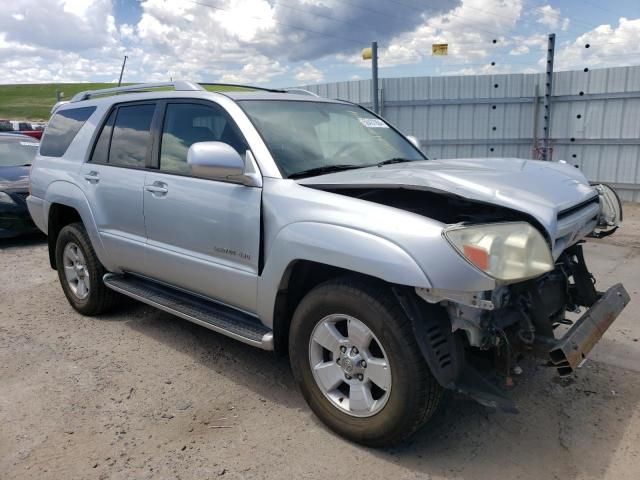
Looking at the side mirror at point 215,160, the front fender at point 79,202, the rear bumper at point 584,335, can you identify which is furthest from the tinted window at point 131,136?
the rear bumper at point 584,335

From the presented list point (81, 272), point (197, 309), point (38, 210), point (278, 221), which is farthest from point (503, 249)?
point (38, 210)

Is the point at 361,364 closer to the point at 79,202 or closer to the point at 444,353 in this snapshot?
the point at 444,353

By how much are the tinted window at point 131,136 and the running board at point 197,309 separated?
970mm

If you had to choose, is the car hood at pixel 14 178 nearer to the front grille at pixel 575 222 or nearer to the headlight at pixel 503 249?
the headlight at pixel 503 249

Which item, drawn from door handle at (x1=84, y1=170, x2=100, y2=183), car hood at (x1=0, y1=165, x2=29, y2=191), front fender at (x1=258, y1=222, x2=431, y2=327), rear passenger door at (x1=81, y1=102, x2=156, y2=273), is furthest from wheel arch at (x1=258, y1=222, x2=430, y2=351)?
car hood at (x1=0, y1=165, x2=29, y2=191)

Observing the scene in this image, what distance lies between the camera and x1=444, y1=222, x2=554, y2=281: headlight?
237 centimetres

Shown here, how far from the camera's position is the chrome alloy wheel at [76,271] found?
4.86 metres

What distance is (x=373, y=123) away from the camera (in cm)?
432

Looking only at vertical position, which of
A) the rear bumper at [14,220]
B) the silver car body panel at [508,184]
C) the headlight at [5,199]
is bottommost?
the rear bumper at [14,220]

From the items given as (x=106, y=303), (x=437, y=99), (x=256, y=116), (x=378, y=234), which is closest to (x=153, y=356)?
(x=106, y=303)

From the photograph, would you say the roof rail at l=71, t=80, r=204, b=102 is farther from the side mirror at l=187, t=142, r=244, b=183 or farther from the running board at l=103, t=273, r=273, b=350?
the running board at l=103, t=273, r=273, b=350

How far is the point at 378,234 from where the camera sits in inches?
101

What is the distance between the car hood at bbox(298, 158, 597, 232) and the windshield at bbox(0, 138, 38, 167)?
8103 millimetres

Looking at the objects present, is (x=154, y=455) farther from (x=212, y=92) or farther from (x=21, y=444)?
(x=212, y=92)
